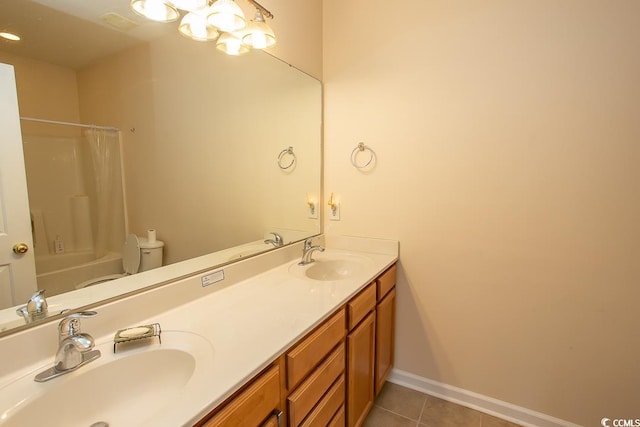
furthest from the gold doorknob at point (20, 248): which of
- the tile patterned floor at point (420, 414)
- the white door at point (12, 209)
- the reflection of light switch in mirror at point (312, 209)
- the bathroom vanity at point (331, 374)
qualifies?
the tile patterned floor at point (420, 414)

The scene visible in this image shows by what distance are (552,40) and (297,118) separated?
1.37 meters

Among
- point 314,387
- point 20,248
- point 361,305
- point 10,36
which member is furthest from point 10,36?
point 361,305

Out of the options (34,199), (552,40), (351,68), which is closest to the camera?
(34,199)

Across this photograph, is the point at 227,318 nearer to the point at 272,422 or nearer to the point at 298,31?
the point at 272,422

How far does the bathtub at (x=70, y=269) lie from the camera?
2.93 feet

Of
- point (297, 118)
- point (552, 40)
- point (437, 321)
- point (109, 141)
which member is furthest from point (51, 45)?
point (437, 321)

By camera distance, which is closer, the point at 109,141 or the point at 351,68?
the point at 109,141

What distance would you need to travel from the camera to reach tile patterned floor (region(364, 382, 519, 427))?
5.39ft

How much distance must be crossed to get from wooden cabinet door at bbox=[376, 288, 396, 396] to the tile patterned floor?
13 cm

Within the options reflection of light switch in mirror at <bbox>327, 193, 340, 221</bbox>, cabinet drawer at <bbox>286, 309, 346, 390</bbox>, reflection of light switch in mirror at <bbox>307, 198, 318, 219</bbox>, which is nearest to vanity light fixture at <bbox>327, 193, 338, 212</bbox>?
reflection of light switch in mirror at <bbox>327, 193, 340, 221</bbox>

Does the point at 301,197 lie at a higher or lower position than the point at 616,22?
lower

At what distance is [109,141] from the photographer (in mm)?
1055

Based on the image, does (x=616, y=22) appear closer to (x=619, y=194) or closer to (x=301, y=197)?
(x=619, y=194)

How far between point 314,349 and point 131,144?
39.9 inches
